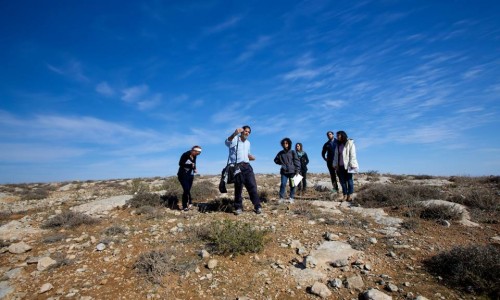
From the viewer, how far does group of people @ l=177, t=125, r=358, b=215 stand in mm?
7293

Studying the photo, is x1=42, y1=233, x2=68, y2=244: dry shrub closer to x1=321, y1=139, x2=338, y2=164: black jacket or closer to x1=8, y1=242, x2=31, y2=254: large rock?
x1=8, y1=242, x2=31, y2=254: large rock

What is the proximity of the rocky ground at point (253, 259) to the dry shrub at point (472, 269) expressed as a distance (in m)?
0.19

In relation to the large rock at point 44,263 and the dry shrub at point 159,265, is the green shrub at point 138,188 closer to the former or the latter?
the large rock at point 44,263

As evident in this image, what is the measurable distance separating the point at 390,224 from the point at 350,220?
0.85m

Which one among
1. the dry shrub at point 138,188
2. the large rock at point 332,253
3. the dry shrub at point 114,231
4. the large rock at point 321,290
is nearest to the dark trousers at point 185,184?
the dry shrub at point 114,231

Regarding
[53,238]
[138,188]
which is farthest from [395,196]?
[138,188]

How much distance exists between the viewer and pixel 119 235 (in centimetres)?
600

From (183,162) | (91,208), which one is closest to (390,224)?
(183,162)

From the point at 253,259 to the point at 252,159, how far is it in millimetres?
3430

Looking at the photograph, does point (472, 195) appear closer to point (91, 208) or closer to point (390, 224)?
point (390, 224)

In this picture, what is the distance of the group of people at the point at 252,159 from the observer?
23.9 feet

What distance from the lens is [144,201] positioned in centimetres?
855

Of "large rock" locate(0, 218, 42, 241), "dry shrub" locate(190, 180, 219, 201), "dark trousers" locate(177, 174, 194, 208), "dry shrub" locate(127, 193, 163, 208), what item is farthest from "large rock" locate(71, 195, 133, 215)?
"dry shrub" locate(190, 180, 219, 201)

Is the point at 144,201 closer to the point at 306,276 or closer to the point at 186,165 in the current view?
the point at 186,165
